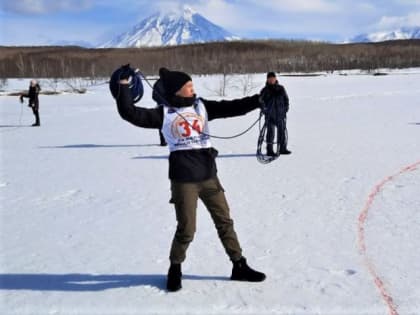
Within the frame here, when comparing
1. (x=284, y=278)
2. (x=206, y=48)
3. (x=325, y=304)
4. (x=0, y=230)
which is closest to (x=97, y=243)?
(x=0, y=230)

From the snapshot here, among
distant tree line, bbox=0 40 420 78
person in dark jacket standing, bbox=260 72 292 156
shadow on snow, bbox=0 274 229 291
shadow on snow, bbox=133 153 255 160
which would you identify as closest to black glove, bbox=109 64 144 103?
shadow on snow, bbox=0 274 229 291

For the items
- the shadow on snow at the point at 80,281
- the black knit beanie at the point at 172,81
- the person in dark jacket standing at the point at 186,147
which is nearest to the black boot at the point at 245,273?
the shadow on snow at the point at 80,281

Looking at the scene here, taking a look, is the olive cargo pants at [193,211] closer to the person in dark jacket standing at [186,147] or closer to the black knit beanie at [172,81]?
the person in dark jacket standing at [186,147]

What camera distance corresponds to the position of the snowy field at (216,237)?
341cm

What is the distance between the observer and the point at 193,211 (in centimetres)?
340

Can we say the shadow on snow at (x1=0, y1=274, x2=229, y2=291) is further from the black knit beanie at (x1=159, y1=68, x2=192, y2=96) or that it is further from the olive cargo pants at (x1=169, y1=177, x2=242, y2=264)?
the black knit beanie at (x1=159, y1=68, x2=192, y2=96)

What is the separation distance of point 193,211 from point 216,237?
1.39m

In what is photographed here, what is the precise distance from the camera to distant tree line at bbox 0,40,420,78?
72.9 m

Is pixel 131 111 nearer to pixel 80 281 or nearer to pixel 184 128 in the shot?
pixel 184 128

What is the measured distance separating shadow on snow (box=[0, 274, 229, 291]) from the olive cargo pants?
1.12 feet

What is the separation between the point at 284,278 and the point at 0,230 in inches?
134

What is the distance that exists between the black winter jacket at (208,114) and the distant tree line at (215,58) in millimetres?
60250

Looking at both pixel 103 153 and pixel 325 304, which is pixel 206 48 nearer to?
pixel 103 153

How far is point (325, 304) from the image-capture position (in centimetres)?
326
